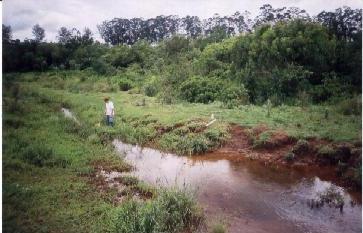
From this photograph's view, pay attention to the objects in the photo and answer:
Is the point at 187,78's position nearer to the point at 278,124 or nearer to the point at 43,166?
the point at 278,124

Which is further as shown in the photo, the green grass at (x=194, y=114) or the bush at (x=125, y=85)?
the bush at (x=125, y=85)

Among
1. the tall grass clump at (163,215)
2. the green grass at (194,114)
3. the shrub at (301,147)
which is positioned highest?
the green grass at (194,114)

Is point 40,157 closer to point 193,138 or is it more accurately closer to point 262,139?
point 193,138

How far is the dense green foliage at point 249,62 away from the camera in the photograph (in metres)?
12.3

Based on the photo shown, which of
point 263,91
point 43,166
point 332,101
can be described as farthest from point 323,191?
point 263,91

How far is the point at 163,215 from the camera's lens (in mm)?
5195

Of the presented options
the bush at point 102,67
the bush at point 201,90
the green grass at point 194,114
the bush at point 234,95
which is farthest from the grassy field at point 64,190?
the bush at point 234,95

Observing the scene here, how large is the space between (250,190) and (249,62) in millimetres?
7953

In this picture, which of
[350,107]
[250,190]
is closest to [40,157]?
[250,190]

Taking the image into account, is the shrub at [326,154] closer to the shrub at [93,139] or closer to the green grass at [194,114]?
the green grass at [194,114]

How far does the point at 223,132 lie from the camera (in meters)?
9.70

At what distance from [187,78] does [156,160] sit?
6.68m

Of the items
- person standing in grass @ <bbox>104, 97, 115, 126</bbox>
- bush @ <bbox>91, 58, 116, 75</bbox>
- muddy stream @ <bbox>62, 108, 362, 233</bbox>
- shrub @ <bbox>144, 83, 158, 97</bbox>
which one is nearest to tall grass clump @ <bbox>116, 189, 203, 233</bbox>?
muddy stream @ <bbox>62, 108, 362, 233</bbox>

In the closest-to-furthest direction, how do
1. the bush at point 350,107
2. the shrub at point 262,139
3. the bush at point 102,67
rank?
the shrub at point 262,139
the bush at point 350,107
the bush at point 102,67
